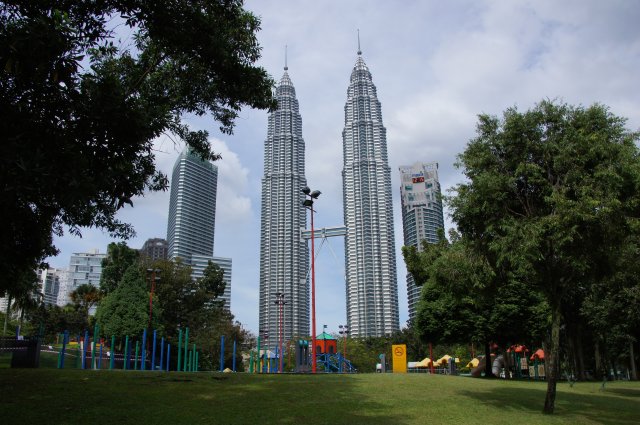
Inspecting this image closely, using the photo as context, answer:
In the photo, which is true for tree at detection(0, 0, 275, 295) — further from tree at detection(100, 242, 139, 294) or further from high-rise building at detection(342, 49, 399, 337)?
high-rise building at detection(342, 49, 399, 337)

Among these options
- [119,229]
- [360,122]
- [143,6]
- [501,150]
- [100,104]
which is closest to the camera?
[100,104]

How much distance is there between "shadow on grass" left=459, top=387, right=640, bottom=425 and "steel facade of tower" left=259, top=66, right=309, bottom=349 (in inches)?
1994

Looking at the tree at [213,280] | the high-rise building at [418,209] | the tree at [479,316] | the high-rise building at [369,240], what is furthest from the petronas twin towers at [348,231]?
the tree at [479,316]

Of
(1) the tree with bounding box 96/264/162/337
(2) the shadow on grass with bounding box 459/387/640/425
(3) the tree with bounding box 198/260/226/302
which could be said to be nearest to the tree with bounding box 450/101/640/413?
(2) the shadow on grass with bounding box 459/387/640/425

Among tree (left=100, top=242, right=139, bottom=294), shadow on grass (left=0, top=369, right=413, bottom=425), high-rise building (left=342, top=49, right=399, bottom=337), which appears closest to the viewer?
shadow on grass (left=0, top=369, right=413, bottom=425)

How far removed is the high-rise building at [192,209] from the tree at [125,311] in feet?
143

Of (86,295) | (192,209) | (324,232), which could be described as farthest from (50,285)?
(324,232)

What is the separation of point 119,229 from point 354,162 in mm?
89576

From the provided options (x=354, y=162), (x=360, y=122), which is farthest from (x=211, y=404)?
(x=360, y=122)

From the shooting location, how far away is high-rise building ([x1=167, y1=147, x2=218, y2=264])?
82.2m

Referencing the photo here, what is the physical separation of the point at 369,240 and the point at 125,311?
5366 cm

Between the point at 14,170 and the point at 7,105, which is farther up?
the point at 7,105

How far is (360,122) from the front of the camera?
10950 centimetres

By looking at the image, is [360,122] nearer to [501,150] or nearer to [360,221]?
[360,221]
